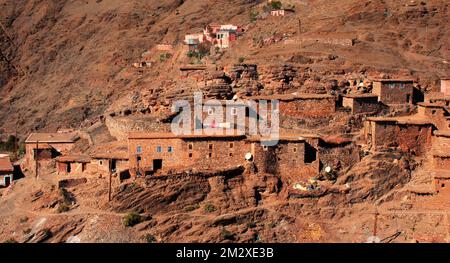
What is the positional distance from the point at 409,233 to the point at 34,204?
1719 centimetres

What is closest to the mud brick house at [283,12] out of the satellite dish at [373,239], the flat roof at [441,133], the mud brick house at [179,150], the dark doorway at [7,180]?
the flat roof at [441,133]

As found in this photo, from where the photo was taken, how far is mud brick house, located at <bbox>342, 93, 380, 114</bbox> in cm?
4103

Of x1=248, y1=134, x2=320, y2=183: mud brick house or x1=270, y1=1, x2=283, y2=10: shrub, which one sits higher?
x1=270, y1=1, x2=283, y2=10: shrub

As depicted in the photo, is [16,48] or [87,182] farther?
[16,48]

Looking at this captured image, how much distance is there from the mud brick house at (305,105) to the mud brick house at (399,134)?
208 centimetres

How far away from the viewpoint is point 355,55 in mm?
48438

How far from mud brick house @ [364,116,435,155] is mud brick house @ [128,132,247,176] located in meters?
6.42

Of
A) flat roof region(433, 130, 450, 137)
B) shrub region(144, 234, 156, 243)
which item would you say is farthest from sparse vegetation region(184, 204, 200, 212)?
flat roof region(433, 130, 450, 137)

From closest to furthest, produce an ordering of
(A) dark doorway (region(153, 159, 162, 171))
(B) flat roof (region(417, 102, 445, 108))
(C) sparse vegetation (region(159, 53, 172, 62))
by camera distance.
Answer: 1. (A) dark doorway (region(153, 159, 162, 171))
2. (B) flat roof (region(417, 102, 445, 108))
3. (C) sparse vegetation (region(159, 53, 172, 62))

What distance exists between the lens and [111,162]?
37.8m

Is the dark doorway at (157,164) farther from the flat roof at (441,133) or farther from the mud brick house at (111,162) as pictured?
the flat roof at (441,133)

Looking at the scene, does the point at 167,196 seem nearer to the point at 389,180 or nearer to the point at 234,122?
the point at 234,122

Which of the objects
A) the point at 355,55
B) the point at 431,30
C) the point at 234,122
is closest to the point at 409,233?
the point at 234,122

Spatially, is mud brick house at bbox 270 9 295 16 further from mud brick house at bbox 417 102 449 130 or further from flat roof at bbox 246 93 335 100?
mud brick house at bbox 417 102 449 130
